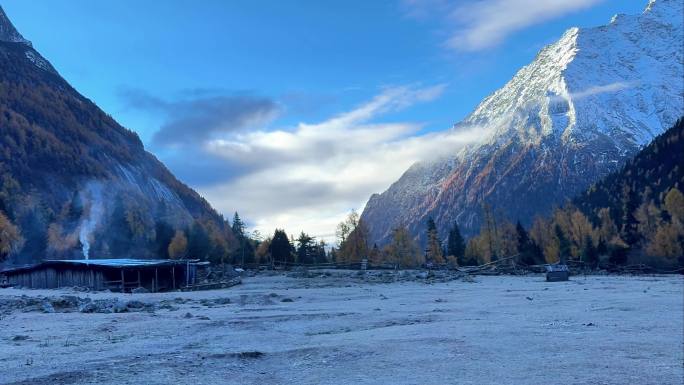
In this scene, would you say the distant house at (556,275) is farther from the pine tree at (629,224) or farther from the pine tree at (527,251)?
the pine tree at (629,224)

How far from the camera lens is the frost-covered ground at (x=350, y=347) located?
32.7ft

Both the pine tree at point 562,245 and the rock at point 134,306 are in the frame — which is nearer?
the rock at point 134,306

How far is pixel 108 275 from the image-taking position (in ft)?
155

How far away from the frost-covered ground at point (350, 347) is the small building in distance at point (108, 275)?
85.7 ft

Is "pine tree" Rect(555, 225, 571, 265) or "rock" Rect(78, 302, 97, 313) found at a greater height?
"pine tree" Rect(555, 225, 571, 265)

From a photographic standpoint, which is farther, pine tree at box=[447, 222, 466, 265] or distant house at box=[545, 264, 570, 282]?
pine tree at box=[447, 222, 466, 265]

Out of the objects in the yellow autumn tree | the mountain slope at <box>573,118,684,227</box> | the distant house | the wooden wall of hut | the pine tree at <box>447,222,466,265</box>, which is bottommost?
the distant house

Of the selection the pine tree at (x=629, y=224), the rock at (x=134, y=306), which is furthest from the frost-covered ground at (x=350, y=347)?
the pine tree at (x=629, y=224)

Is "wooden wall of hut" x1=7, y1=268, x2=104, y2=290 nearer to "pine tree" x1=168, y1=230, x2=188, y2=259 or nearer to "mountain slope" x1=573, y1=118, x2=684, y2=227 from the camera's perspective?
"pine tree" x1=168, y1=230, x2=188, y2=259

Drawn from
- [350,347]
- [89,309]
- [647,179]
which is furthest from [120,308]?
[647,179]

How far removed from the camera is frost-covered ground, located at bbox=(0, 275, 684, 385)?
9.96 m

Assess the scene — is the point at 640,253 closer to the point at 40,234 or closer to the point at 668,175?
the point at 668,175

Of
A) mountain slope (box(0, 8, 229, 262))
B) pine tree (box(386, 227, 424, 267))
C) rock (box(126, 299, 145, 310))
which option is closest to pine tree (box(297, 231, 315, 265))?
pine tree (box(386, 227, 424, 267))

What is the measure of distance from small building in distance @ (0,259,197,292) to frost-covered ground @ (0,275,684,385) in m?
26.1
